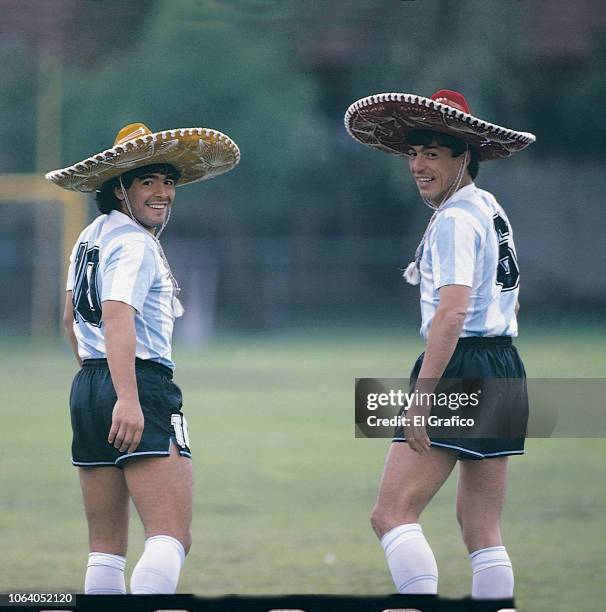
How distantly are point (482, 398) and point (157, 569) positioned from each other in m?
1.08

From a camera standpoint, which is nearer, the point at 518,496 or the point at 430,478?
the point at 430,478

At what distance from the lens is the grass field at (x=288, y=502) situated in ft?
18.0

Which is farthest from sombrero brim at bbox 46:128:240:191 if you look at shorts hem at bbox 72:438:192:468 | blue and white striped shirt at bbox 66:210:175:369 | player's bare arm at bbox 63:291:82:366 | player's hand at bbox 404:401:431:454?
player's hand at bbox 404:401:431:454

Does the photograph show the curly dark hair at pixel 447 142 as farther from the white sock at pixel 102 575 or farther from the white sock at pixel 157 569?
the white sock at pixel 102 575

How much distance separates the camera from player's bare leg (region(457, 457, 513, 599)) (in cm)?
423

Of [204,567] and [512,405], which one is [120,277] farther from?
[204,567]

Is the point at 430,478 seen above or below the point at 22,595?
above

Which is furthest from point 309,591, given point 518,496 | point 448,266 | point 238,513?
point 518,496

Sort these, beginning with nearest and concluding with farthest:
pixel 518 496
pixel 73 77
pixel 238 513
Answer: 1. pixel 238 513
2. pixel 518 496
3. pixel 73 77

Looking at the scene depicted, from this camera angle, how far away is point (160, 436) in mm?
3945

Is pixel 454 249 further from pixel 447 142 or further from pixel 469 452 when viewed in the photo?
pixel 469 452

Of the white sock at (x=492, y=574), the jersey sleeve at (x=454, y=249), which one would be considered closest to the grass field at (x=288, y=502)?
the white sock at (x=492, y=574)

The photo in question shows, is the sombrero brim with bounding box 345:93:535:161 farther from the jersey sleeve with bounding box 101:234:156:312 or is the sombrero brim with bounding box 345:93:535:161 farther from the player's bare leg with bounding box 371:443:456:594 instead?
the player's bare leg with bounding box 371:443:456:594

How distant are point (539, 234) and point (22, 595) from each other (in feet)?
66.1
